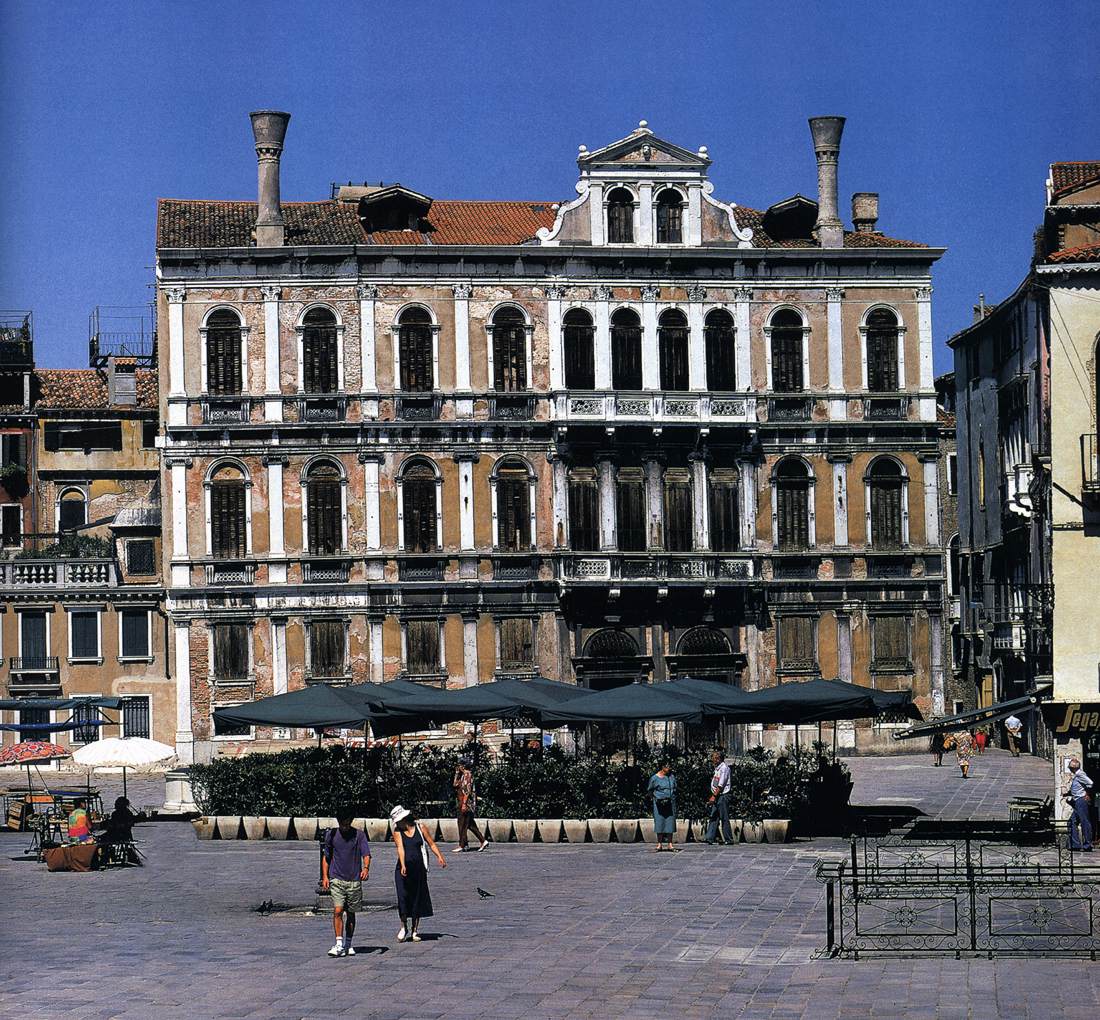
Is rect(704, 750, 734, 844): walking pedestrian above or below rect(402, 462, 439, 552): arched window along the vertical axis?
below

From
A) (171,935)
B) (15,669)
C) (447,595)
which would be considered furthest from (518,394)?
(171,935)

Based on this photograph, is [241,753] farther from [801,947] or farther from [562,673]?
[801,947]

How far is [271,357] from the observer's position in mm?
55750

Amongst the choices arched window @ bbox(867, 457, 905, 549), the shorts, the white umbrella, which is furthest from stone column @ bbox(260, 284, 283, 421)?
the shorts

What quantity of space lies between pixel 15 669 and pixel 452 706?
25.0m

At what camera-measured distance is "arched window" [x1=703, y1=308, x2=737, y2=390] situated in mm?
57281

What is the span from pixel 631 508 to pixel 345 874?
34847mm

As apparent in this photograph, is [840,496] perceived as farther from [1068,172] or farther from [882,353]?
[1068,172]

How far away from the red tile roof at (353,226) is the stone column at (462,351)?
1.67 m

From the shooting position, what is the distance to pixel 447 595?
2202 inches

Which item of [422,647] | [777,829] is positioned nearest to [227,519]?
[422,647]

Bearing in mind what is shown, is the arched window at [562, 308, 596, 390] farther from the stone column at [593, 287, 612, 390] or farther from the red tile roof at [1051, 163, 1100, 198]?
the red tile roof at [1051, 163, 1100, 198]

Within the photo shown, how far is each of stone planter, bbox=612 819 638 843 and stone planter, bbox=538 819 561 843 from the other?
924 mm

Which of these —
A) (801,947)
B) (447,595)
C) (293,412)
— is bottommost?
(801,947)
